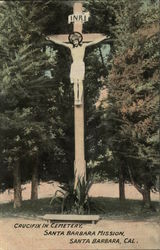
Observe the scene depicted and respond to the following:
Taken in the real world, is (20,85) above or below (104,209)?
above

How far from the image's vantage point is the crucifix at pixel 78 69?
10008 mm

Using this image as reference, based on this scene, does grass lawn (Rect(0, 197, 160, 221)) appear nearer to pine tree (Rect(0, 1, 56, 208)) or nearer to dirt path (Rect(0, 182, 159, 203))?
pine tree (Rect(0, 1, 56, 208))

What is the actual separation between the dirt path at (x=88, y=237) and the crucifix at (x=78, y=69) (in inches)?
71.6

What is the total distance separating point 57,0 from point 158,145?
4.72m

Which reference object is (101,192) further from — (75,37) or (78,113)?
(75,37)

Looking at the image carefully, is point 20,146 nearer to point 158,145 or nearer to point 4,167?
point 4,167

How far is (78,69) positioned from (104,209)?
3308 mm

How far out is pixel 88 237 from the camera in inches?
296

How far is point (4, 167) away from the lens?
458 inches

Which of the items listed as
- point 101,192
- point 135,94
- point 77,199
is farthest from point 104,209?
point 101,192

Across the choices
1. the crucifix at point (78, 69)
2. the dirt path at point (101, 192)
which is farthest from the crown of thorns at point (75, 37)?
the dirt path at point (101, 192)

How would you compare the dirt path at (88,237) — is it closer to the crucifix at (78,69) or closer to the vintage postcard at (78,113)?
the vintage postcard at (78,113)

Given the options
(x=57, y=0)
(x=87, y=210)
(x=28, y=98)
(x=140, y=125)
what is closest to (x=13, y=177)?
(x=28, y=98)

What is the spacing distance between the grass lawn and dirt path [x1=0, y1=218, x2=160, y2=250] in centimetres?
121
